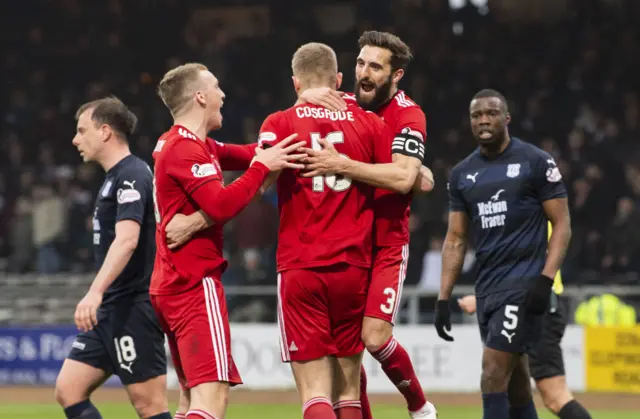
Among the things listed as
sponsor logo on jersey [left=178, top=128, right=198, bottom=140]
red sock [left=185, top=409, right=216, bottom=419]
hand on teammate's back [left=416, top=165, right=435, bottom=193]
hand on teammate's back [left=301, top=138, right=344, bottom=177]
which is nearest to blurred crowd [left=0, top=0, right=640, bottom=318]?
hand on teammate's back [left=416, top=165, right=435, bottom=193]

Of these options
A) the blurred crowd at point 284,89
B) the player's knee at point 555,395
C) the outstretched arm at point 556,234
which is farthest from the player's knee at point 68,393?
the blurred crowd at point 284,89

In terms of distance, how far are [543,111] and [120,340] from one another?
12237 millimetres

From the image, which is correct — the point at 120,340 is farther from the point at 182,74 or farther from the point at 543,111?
the point at 543,111

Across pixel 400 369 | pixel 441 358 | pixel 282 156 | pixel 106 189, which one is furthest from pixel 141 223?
pixel 441 358

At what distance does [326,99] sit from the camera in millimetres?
6156

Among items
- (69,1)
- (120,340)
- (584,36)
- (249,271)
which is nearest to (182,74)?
(120,340)

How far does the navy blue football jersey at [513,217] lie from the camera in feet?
24.6

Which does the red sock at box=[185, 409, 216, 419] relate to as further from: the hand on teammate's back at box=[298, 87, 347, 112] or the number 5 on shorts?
the number 5 on shorts

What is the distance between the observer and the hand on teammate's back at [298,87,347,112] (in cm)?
616

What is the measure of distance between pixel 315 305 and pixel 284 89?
13756mm

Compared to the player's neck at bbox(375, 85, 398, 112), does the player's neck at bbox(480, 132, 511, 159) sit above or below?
below

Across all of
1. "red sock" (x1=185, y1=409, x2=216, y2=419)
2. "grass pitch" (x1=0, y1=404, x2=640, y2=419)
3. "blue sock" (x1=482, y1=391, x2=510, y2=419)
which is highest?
"red sock" (x1=185, y1=409, x2=216, y2=419)

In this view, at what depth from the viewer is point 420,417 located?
276 inches

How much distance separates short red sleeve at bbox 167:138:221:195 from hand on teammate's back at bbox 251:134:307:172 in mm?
271
